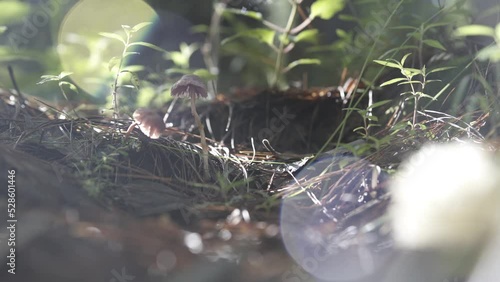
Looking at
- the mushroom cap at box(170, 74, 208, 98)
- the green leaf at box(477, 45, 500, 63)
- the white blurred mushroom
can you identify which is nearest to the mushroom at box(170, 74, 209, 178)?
the mushroom cap at box(170, 74, 208, 98)

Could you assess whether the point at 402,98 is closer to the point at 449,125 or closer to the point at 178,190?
the point at 449,125

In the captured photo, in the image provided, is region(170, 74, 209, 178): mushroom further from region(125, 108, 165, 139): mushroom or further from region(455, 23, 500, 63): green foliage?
region(455, 23, 500, 63): green foliage

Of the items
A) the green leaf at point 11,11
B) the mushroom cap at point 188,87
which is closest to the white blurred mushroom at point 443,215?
the mushroom cap at point 188,87

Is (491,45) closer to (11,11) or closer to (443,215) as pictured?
(443,215)

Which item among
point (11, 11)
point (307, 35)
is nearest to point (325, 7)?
point (307, 35)

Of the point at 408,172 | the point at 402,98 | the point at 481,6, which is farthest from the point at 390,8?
the point at 408,172
